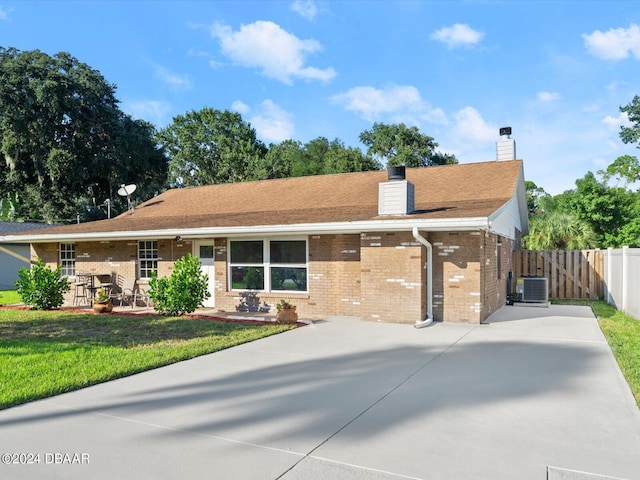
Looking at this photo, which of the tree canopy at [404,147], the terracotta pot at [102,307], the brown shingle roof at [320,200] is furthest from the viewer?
the tree canopy at [404,147]

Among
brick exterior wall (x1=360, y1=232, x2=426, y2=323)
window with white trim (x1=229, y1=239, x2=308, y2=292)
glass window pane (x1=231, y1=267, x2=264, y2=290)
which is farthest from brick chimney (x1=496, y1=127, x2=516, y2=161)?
glass window pane (x1=231, y1=267, x2=264, y2=290)

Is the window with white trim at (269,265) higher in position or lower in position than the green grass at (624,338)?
higher

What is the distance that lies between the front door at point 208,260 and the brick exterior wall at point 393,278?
0.80ft

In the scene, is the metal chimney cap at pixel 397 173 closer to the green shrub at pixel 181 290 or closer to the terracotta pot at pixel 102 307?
the green shrub at pixel 181 290

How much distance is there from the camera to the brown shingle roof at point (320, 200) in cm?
1137

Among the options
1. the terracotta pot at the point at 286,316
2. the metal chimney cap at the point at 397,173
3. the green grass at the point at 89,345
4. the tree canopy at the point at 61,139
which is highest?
the tree canopy at the point at 61,139

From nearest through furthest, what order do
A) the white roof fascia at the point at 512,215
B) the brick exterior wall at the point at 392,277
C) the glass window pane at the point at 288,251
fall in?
the brick exterior wall at the point at 392,277 < the white roof fascia at the point at 512,215 < the glass window pane at the point at 288,251

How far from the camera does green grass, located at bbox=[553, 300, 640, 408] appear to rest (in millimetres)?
5867

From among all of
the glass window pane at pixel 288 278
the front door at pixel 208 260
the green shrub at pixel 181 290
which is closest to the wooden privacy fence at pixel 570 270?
the glass window pane at pixel 288 278

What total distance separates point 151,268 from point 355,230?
24.3ft

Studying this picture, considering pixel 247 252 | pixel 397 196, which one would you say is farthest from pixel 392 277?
pixel 247 252

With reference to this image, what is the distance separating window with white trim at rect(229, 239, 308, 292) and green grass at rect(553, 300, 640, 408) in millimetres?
6911

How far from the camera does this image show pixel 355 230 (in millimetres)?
10102

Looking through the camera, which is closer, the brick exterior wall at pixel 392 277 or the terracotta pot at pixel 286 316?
the brick exterior wall at pixel 392 277
